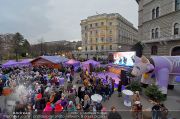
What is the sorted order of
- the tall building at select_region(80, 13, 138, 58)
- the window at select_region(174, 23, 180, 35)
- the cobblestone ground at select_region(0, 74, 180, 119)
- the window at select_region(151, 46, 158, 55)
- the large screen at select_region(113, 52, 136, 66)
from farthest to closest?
the tall building at select_region(80, 13, 138, 58), the window at select_region(151, 46, 158, 55), the window at select_region(174, 23, 180, 35), the large screen at select_region(113, 52, 136, 66), the cobblestone ground at select_region(0, 74, 180, 119)

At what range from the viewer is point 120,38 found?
85.8 meters

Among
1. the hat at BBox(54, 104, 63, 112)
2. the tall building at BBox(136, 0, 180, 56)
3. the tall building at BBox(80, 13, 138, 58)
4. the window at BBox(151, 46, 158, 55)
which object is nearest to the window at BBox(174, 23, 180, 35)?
the tall building at BBox(136, 0, 180, 56)

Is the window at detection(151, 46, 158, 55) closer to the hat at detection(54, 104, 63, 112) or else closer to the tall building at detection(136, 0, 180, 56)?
the tall building at detection(136, 0, 180, 56)

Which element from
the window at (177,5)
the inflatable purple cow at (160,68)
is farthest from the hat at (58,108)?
the window at (177,5)

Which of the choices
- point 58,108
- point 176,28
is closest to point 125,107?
point 58,108

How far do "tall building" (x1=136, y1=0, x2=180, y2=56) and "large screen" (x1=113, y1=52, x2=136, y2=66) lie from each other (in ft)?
28.3

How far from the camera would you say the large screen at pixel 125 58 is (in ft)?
84.7

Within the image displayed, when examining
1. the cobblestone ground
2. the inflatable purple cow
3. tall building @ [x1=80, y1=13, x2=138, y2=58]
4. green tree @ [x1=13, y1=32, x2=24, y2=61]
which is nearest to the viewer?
the cobblestone ground

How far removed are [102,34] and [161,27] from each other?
4974 cm

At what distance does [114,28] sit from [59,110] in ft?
246

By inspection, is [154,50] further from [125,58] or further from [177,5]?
[125,58]

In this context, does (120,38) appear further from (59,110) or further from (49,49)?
(59,110)

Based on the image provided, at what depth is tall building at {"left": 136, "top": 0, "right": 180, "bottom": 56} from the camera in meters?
30.7

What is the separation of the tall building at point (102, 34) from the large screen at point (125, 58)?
47.9 m
